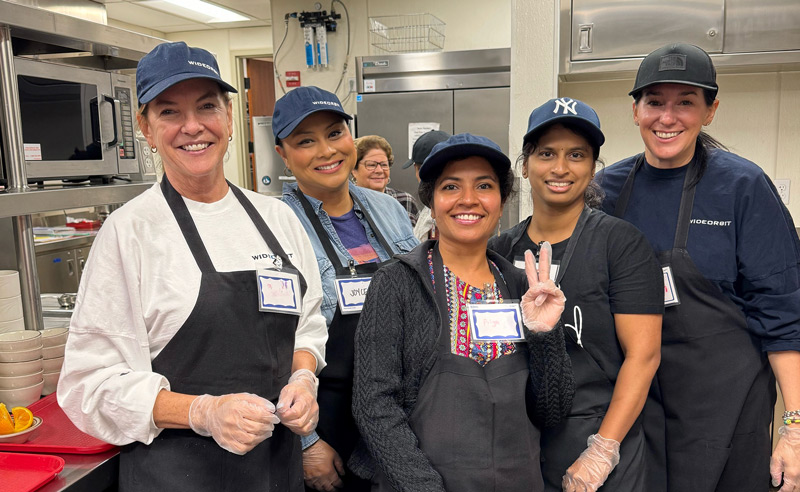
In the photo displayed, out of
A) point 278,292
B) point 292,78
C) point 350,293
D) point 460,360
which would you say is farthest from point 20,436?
point 292,78

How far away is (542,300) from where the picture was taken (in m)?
1.35

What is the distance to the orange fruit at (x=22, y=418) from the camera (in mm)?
1404

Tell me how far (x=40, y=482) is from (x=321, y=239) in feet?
2.93

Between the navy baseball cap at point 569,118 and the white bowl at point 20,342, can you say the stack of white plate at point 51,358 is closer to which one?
the white bowl at point 20,342

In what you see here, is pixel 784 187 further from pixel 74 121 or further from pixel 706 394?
pixel 74 121

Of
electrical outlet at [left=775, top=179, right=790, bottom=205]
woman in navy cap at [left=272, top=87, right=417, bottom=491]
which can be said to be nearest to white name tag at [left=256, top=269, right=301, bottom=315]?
woman in navy cap at [left=272, top=87, right=417, bottom=491]

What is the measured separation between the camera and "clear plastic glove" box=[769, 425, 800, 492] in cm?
162

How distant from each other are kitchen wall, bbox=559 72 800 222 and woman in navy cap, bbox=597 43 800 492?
131 centimetres

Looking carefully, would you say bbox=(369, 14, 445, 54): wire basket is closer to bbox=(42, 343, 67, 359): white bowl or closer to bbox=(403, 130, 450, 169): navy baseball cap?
bbox=(403, 130, 450, 169): navy baseball cap

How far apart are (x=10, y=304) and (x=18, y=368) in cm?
37

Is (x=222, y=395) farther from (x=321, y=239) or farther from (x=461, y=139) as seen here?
(x=461, y=139)

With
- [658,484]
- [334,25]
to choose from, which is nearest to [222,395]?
[658,484]

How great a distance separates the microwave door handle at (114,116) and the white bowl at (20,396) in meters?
1.08

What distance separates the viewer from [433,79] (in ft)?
16.5
